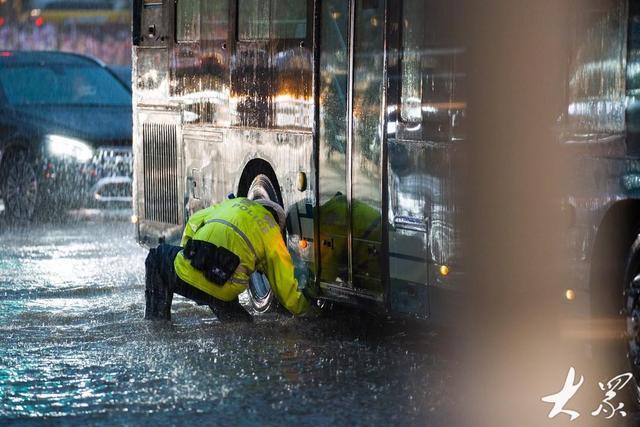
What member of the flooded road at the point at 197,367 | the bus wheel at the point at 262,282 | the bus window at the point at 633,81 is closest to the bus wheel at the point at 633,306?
the bus window at the point at 633,81

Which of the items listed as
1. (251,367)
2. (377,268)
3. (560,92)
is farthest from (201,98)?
(560,92)

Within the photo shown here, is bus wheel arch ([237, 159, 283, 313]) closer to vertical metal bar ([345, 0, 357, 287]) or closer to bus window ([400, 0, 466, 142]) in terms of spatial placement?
vertical metal bar ([345, 0, 357, 287])

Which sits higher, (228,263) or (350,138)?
(350,138)

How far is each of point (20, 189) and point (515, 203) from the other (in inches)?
439

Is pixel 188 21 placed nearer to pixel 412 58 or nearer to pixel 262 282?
pixel 262 282

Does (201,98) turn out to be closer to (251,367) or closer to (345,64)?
(345,64)

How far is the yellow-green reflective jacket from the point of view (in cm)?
1045

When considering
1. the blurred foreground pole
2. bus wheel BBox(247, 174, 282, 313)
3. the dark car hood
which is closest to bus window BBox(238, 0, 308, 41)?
bus wheel BBox(247, 174, 282, 313)

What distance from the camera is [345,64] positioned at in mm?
10172

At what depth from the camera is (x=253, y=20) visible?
11461mm

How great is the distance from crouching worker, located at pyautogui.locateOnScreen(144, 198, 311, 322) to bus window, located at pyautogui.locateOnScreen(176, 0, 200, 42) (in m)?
2.08

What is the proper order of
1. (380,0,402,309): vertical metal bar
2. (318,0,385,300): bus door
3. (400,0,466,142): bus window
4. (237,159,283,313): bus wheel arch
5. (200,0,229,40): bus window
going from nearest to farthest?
(400,0,466,142): bus window → (380,0,402,309): vertical metal bar → (318,0,385,300): bus door → (237,159,283,313): bus wheel arch → (200,0,229,40): bus window

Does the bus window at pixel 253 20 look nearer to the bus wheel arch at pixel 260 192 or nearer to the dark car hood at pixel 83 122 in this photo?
the bus wheel arch at pixel 260 192

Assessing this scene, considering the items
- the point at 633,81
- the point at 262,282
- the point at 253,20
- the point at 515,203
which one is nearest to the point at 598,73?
the point at 633,81
